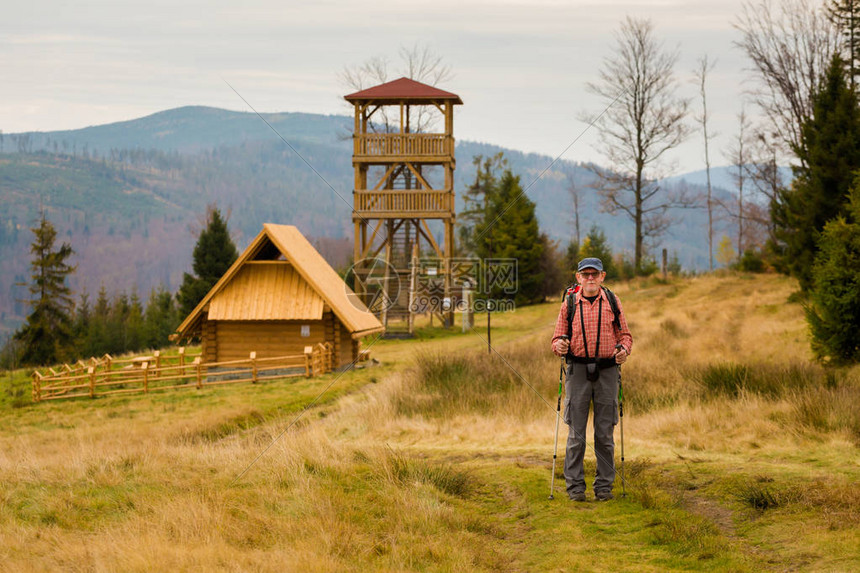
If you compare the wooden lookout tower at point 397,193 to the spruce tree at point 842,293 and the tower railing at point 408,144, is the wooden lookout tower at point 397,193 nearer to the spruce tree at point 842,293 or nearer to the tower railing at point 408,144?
the tower railing at point 408,144

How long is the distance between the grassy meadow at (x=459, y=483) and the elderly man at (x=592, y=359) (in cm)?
38

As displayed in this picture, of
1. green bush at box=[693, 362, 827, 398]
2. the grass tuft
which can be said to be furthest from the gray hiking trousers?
green bush at box=[693, 362, 827, 398]

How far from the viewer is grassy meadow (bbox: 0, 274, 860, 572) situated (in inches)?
256

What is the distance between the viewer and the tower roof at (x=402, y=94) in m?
34.7

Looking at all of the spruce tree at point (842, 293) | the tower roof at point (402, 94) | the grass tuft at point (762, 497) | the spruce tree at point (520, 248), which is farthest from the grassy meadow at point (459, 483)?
the spruce tree at point (520, 248)

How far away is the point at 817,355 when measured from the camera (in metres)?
16.4

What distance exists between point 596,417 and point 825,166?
2123 centimetres

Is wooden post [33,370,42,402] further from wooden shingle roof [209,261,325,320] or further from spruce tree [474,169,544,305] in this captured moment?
spruce tree [474,169,544,305]

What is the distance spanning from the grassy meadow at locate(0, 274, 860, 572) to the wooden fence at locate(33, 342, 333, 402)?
18.6ft

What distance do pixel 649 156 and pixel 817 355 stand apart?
28.8 metres

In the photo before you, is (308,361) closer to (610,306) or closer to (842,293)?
(842,293)

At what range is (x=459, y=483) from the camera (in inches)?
350

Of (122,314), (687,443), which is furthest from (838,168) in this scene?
(122,314)

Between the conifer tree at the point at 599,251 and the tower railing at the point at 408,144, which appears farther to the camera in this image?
the tower railing at the point at 408,144
